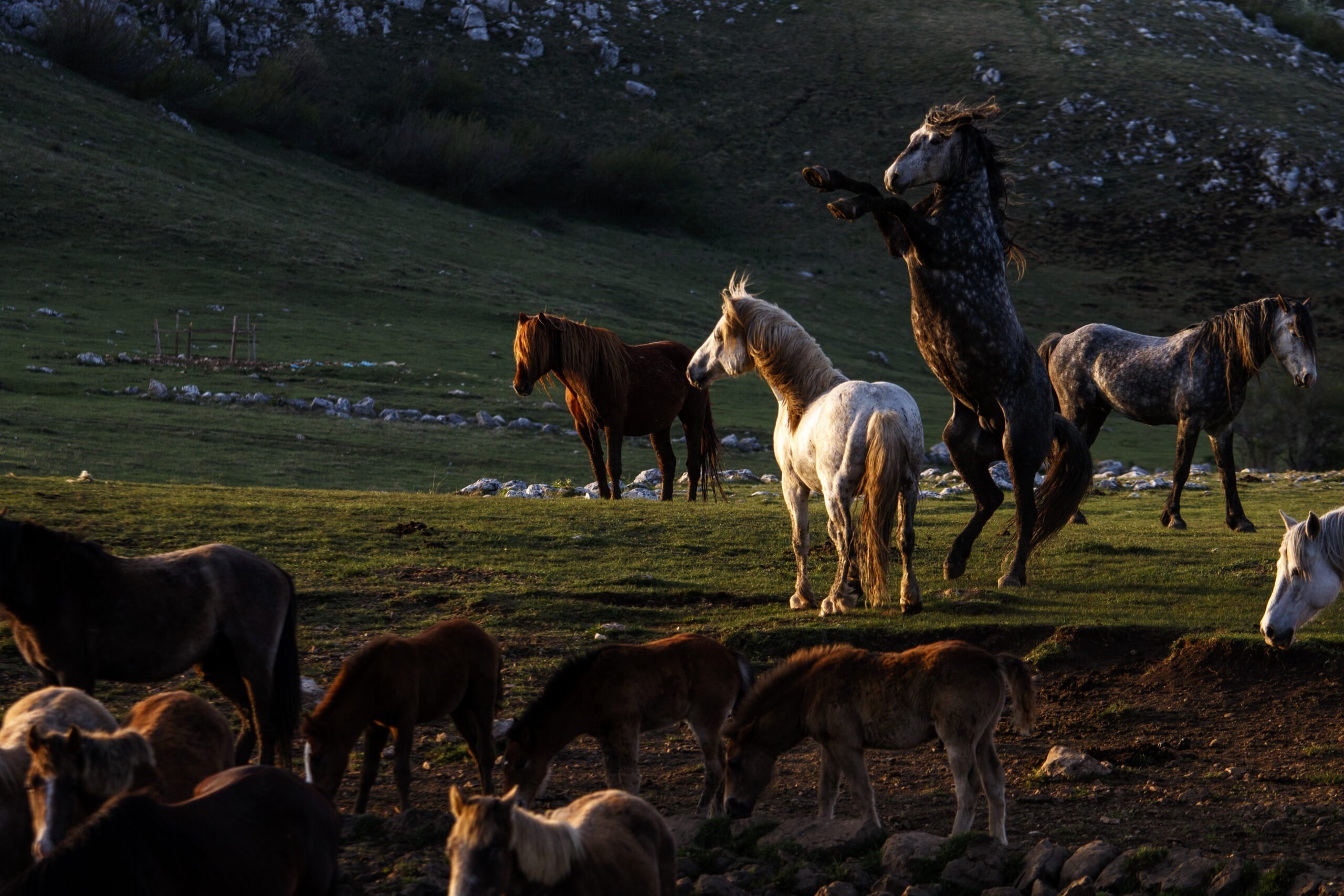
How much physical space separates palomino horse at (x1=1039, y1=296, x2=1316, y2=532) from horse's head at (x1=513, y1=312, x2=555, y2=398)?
668 cm

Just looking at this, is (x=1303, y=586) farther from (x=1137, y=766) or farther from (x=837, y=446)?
(x=837, y=446)

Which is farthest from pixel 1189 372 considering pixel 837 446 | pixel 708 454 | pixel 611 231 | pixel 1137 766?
pixel 611 231

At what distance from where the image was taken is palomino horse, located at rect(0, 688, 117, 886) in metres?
4.82

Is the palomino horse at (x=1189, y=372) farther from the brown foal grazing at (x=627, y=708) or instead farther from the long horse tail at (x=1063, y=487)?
the brown foal grazing at (x=627, y=708)

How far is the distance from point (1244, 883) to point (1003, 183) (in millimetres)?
6884

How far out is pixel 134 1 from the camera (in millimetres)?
64125

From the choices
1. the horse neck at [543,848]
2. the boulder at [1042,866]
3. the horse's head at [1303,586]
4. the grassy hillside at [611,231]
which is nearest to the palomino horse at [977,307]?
the horse's head at [1303,586]

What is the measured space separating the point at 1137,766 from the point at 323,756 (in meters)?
4.62

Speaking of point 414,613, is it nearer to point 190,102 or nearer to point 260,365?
point 260,365

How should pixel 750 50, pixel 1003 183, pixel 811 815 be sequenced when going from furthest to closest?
pixel 750 50 < pixel 1003 183 < pixel 811 815

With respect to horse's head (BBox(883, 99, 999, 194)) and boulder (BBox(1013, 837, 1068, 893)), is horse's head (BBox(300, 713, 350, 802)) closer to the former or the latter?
boulder (BBox(1013, 837, 1068, 893))

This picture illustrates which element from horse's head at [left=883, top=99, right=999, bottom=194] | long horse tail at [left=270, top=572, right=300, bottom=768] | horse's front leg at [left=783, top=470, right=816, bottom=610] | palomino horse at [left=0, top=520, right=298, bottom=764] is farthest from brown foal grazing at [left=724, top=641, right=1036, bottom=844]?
horse's head at [left=883, top=99, right=999, bottom=194]

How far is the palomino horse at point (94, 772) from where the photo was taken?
4395 mm

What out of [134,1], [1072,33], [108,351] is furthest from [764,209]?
[108,351]
